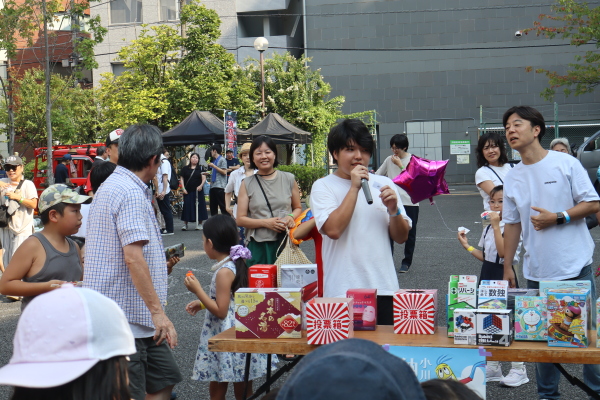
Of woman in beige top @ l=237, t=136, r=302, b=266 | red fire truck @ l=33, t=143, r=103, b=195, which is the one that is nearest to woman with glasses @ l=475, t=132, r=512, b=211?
woman in beige top @ l=237, t=136, r=302, b=266

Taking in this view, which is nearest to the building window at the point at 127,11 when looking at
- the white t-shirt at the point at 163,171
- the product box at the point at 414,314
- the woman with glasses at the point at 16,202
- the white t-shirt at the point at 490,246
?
the white t-shirt at the point at 163,171

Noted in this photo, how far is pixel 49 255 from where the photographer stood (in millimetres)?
4262

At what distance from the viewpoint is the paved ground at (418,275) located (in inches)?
211

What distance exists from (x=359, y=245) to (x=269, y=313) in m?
0.69

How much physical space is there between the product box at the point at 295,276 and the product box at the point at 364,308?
23.5 inches

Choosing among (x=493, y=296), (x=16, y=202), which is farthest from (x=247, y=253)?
(x=16, y=202)

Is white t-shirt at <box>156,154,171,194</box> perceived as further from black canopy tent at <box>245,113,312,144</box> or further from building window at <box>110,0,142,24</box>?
building window at <box>110,0,142,24</box>

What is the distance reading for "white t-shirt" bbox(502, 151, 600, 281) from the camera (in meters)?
4.23

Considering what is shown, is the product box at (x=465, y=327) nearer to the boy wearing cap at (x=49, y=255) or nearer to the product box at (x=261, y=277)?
the product box at (x=261, y=277)

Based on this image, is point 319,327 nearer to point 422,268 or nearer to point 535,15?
point 422,268

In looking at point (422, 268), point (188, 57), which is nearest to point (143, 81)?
point (188, 57)

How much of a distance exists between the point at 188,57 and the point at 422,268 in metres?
19.3

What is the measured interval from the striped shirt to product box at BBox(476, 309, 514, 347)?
5.42 ft

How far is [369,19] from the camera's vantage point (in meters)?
37.4
